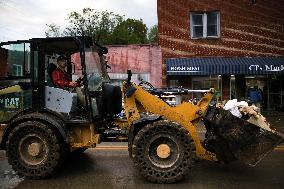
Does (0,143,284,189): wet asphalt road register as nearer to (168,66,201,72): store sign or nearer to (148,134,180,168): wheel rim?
(148,134,180,168): wheel rim

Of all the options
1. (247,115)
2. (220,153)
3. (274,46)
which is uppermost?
(274,46)

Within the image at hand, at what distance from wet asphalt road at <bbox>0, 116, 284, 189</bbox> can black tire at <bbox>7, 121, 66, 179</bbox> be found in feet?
0.65

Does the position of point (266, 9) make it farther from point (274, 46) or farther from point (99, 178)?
point (99, 178)

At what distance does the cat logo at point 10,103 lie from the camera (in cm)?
789

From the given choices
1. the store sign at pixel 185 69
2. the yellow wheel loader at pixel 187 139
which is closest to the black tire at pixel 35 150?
the yellow wheel loader at pixel 187 139

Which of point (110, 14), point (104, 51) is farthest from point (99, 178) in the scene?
point (110, 14)

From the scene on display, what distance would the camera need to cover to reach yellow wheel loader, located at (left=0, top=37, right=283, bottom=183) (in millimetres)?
7332

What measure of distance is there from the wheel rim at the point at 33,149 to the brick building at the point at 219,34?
16214mm

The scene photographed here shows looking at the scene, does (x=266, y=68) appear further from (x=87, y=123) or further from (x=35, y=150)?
(x=35, y=150)

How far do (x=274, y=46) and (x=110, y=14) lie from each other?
36.4 m

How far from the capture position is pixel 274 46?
2392 cm

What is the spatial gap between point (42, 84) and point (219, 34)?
691 inches

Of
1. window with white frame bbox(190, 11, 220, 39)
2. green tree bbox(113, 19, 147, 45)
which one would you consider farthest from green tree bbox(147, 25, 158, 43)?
window with white frame bbox(190, 11, 220, 39)

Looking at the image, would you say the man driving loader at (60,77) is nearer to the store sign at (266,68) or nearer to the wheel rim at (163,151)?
the wheel rim at (163,151)
